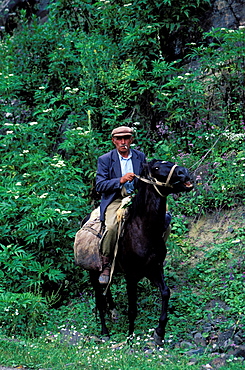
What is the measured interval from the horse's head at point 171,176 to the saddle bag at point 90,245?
4.89 feet

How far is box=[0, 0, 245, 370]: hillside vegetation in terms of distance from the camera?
757 centimetres

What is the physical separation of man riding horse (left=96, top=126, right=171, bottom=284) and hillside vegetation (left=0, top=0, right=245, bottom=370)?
1.25 m

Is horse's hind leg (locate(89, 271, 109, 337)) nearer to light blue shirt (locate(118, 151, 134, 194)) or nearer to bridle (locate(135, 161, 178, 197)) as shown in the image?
light blue shirt (locate(118, 151, 134, 194))

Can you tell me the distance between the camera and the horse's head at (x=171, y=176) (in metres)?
5.89

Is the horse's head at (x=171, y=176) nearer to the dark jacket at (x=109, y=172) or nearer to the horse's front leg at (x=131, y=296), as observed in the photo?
the dark jacket at (x=109, y=172)

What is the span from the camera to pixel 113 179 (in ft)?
22.2

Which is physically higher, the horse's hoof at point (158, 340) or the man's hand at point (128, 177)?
the man's hand at point (128, 177)

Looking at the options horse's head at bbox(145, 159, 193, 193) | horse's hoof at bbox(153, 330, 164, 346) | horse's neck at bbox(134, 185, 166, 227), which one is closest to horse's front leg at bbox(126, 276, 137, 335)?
horse's hoof at bbox(153, 330, 164, 346)

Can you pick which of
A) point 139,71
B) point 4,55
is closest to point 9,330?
point 139,71

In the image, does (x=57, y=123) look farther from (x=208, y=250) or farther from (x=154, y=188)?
(x=154, y=188)

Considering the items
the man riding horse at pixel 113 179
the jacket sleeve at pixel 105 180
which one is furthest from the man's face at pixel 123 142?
the jacket sleeve at pixel 105 180

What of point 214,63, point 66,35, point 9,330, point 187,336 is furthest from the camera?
point 66,35

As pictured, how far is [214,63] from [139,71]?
1.81 metres

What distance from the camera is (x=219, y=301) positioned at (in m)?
7.55
